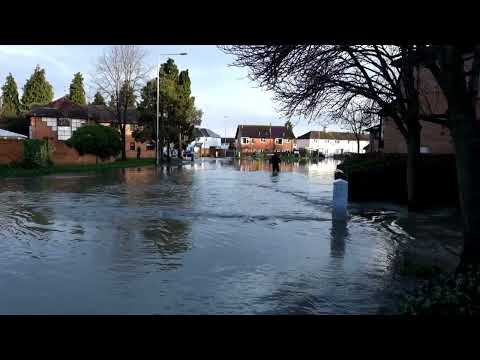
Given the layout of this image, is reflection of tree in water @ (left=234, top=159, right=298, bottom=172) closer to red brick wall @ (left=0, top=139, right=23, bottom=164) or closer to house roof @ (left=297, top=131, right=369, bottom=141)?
red brick wall @ (left=0, top=139, right=23, bottom=164)

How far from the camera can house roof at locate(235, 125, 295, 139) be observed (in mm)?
124500

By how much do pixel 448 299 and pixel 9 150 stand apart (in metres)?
37.6

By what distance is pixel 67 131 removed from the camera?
6462 cm

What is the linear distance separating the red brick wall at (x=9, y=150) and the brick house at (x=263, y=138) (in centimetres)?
8895

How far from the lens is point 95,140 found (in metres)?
41.8

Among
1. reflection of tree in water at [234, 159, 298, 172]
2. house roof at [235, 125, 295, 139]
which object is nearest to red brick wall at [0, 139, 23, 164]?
reflection of tree in water at [234, 159, 298, 172]

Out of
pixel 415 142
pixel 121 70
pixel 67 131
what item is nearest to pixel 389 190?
pixel 415 142

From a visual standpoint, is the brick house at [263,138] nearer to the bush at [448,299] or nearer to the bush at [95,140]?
the bush at [95,140]

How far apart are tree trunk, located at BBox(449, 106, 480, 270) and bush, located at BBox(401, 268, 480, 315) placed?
1882 millimetres

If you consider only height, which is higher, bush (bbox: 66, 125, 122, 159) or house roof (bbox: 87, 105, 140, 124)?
house roof (bbox: 87, 105, 140, 124)

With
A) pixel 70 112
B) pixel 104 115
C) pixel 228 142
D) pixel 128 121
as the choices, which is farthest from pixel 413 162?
pixel 228 142

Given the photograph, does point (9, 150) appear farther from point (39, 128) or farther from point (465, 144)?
point (465, 144)

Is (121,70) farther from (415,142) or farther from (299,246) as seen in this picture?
(299,246)

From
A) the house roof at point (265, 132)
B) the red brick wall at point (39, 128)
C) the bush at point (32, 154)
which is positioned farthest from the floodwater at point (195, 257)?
the house roof at point (265, 132)
